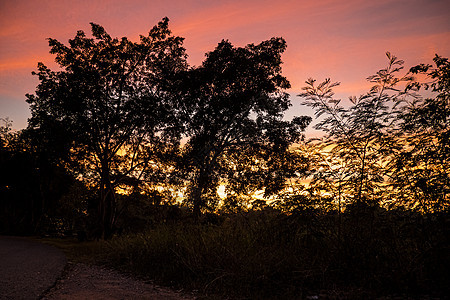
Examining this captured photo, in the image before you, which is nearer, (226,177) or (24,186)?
(226,177)

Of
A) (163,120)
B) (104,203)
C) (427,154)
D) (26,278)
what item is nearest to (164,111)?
(163,120)

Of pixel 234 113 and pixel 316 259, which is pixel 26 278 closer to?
pixel 316 259

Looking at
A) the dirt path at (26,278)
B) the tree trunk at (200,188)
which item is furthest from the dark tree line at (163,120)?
the dirt path at (26,278)

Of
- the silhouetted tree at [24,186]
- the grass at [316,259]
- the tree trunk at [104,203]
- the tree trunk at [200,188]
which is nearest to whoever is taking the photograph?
the grass at [316,259]

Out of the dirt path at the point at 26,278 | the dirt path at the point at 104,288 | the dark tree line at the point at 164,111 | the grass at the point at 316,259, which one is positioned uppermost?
the dark tree line at the point at 164,111

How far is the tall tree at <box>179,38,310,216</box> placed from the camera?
17.5 m

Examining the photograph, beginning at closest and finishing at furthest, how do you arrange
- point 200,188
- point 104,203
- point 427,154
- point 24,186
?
point 427,154, point 200,188, point 104,203, point 24,186

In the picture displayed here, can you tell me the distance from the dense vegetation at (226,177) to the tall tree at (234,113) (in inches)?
3.6

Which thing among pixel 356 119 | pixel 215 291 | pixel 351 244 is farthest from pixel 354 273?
pixel 356 119

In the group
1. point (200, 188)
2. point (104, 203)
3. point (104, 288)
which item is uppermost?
point (200, 188)

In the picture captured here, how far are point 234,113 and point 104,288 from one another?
43.6 feet

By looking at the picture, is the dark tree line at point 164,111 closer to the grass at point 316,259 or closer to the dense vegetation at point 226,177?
the dense vegetation at point 226,177

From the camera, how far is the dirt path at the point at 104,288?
534 centimetres

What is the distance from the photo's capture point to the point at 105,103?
63.0 ft
